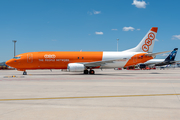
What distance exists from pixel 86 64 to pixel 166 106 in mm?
24673

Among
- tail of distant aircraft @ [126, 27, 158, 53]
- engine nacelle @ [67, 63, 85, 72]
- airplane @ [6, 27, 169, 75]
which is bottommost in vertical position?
engine nacelle @ [67, 63, 85, 72]

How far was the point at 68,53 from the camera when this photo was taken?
33.0m

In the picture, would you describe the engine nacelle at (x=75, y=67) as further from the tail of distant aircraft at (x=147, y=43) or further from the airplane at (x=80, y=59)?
the tail of distant aircraft at (x=147, y=43)

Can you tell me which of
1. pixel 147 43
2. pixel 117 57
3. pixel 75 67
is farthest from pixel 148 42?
pixel 75 67

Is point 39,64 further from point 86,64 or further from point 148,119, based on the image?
point 148,119

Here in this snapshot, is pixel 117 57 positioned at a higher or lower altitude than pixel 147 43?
lower

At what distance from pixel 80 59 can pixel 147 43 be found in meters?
13.6

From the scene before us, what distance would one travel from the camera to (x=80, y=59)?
3281 centimetres

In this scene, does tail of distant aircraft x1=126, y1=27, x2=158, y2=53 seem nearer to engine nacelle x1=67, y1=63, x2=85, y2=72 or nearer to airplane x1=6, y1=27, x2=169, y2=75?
airplane x1=6, y1=27, x2=169, y2=75

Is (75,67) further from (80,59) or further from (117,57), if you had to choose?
(117,57)

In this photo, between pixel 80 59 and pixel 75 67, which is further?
pixel 80 59

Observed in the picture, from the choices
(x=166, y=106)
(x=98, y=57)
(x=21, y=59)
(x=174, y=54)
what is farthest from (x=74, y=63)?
(x=174, y=54)

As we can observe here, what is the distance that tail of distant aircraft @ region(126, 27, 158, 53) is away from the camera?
1400 inches

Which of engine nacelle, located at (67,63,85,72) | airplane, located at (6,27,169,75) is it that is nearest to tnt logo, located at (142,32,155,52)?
airplane, located at (6,27,169,75)
